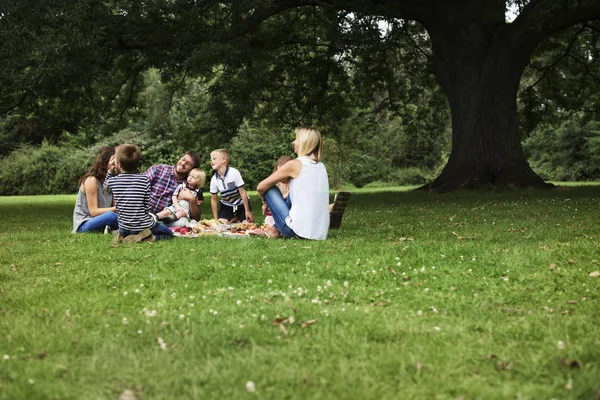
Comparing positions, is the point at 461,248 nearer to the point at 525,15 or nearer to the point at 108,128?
the point at 525,15

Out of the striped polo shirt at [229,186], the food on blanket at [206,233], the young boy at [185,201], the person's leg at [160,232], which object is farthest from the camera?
the striped polo shirt at [229,186]

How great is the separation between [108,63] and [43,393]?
14041mm

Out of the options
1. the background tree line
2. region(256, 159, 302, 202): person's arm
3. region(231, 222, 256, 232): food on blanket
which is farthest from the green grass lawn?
the background tree line

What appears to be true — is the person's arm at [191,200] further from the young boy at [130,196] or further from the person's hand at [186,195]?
the young boy at [130,196]

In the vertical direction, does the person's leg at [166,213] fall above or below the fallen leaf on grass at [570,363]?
above

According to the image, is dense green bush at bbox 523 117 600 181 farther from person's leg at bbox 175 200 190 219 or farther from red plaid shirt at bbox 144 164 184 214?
red plaid shirt at bbox 144 164 184 214

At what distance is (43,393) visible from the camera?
10.4 feet

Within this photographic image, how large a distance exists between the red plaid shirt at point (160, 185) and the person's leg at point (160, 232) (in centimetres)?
146

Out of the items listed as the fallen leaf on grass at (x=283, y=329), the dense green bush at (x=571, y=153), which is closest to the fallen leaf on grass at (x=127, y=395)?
the fallen leaf on grass at (x=283, y=329)

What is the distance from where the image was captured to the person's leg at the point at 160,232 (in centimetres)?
865

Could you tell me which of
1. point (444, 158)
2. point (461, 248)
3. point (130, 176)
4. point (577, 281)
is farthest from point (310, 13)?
point (444, 158)

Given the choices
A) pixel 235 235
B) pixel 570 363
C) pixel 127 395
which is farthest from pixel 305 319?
pixel 235 235

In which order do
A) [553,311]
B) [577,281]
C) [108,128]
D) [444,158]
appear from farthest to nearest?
[444,158] → [108,128] → [577,281] → [553,311]

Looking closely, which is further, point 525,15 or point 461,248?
point 525,15
